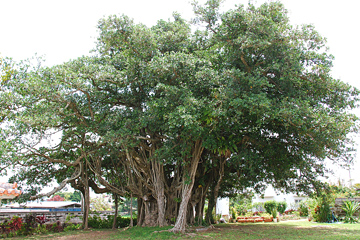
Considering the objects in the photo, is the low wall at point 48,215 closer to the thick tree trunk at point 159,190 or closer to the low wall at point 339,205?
the thick tree trunk at point 159,190

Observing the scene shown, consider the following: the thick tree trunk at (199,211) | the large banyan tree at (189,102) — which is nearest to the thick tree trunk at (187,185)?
the large banyan tree at (189,102)

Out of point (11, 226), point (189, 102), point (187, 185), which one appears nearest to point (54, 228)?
point (11, 226)

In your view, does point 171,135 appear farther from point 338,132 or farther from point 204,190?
point 338,132

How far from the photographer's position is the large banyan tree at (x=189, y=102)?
25.4ft

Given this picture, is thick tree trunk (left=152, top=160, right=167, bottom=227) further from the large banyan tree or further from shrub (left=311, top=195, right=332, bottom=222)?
shrub (left=311, top=195, right=332, bottom=222)

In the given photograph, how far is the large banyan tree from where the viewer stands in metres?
7.74

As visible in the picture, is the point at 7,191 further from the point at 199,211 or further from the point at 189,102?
the point at 199,211

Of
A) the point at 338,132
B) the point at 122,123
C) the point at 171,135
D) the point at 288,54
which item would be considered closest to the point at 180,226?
the point at 171,135

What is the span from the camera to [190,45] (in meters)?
10.3

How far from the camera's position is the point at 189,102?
782cm

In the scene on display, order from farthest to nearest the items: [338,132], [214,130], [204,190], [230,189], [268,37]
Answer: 1. [230,189]
2. [204,190]
3. [214,130]
4. [268,37]
5. [338,132]

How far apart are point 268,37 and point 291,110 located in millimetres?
2163

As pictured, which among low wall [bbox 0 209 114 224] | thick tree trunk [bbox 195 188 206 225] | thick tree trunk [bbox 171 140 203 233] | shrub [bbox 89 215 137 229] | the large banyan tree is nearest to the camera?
the large banyan tree

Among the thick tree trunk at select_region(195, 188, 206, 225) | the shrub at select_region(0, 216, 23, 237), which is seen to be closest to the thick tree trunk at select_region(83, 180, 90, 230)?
the shrub at select_region(0, 216, 23, 237)
